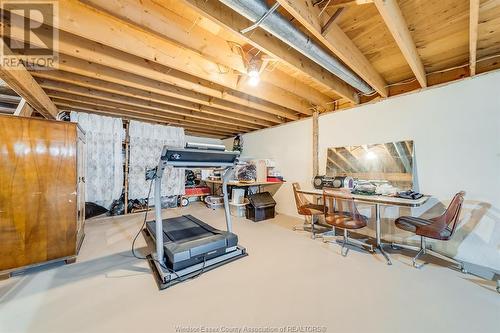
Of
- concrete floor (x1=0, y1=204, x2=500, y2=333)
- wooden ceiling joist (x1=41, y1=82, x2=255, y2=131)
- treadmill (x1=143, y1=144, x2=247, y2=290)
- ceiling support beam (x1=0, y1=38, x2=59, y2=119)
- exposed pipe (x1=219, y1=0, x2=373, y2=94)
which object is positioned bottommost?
concrete floor (x1=0, y1=204, x2=500, y2=333)

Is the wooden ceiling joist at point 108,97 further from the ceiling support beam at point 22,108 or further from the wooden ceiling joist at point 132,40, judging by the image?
the wooden ceiling joist at point 132,40

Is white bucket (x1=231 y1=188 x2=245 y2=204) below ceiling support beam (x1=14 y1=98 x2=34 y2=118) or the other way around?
below

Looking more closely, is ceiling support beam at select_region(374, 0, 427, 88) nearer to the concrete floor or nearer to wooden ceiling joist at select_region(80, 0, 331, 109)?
wooden ceiling joist at select_region(80, 0, 331, 109)

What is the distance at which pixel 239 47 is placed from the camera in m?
2.22

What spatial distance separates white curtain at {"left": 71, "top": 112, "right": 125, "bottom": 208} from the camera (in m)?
4.23

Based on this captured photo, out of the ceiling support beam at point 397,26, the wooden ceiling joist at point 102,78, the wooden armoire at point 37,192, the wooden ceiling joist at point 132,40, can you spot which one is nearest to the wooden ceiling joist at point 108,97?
the wooden ceiling joist at point 102,78

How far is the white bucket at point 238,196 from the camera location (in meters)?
4.75

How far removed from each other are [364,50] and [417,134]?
1526 millimetres

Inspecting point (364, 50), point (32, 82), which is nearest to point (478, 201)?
point (364, 50)

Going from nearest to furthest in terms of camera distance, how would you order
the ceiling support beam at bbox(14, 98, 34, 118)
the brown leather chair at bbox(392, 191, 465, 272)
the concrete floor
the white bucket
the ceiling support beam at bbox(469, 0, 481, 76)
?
the ceiling support beam at bbox(469, 0, 481, 76)
the concrete floor
the brown leather chair at bbox(392, 191, 465, 272)
the ceiling support beam at bbox(14, 98, 34, 118)
the white bucket

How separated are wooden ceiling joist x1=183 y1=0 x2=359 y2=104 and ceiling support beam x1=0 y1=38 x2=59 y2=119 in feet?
6.38

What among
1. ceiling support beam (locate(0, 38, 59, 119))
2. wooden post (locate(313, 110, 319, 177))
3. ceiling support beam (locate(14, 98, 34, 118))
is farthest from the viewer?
wooden post (locate(313, 110, 319, 177))

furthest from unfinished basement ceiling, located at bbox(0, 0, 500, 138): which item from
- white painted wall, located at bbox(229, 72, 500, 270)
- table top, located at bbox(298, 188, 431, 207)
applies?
table top, located at bbox(298, 188, 431, 207)

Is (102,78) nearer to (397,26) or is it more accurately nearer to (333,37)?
(333,37)
